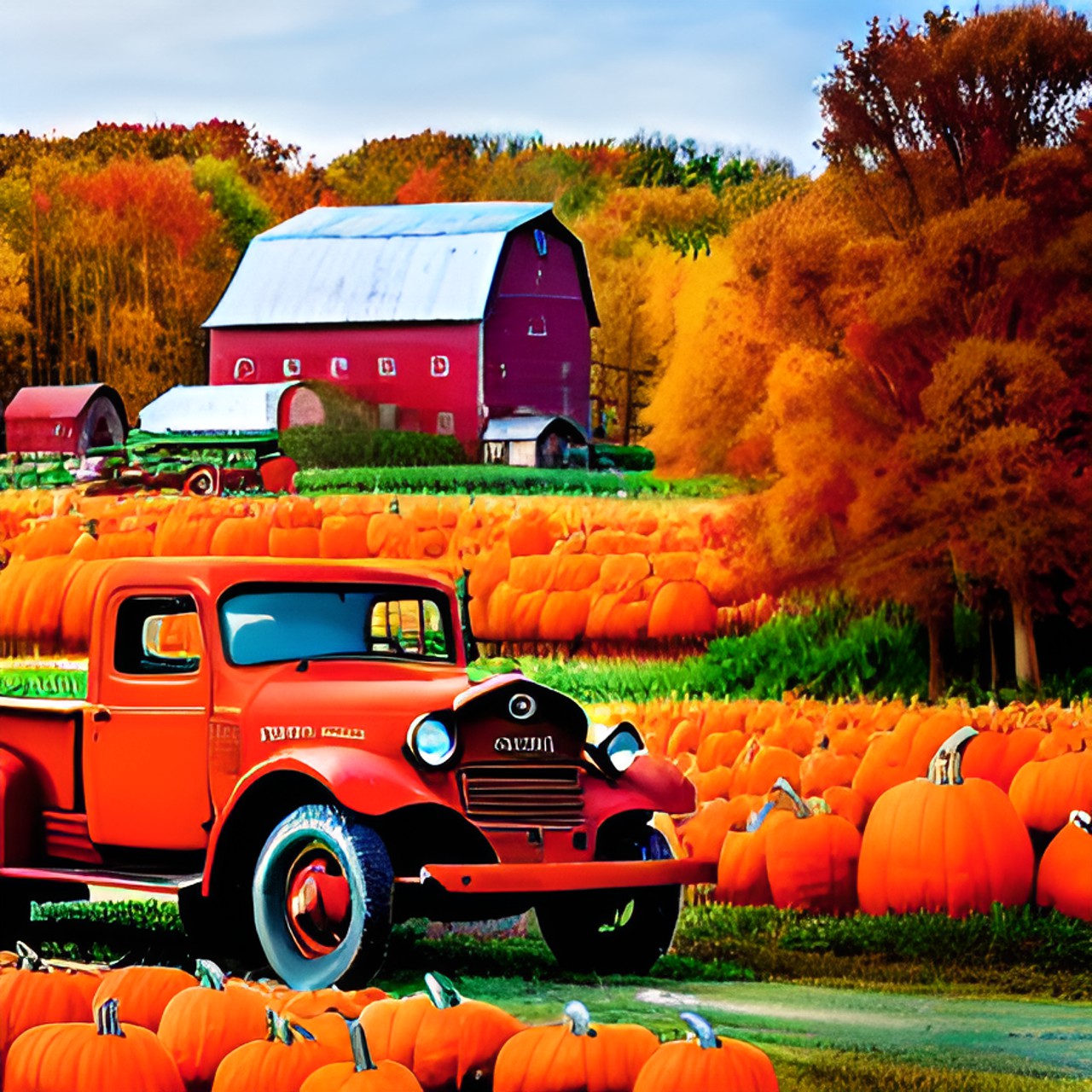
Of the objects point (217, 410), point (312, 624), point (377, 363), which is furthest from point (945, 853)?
point (377, 363)

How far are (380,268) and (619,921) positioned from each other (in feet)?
34.5

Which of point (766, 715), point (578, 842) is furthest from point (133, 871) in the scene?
point (766, 715)

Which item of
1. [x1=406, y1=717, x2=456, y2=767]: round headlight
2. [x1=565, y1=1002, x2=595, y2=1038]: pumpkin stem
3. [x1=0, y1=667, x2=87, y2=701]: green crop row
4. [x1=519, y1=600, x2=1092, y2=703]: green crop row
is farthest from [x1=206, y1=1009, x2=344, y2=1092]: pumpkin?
[x1=519, y1=600, x2=1092, y2=703]: green crop row

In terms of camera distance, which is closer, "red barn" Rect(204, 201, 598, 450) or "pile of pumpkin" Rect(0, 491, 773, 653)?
"pile of pumpkin" Rect(0, 491, 773, 653)

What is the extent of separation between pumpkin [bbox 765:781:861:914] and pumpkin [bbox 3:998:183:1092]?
3209 millimetres

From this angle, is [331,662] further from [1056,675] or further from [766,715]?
[1056,675]

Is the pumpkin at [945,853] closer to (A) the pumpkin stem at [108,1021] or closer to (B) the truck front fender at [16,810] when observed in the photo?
(B) the truck front fender at [16,810]

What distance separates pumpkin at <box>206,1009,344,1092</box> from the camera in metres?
4.41

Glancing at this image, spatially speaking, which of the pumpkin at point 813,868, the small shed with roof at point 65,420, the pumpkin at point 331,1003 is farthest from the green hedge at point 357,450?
the pumpkin at point 331,1003

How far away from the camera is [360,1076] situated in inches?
165

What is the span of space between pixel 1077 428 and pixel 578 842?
24.9 feet

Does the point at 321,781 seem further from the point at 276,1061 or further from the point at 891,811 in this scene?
the point at 891,811

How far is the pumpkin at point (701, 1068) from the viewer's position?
4199 mm

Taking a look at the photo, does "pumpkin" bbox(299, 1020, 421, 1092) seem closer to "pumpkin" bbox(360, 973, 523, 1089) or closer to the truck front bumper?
"pumpkin" bbox(360, 973, 523, 1089)
